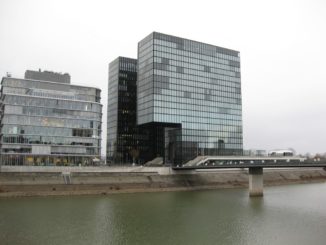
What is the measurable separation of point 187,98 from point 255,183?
2784 inches

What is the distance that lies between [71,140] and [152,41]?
59.0 metres

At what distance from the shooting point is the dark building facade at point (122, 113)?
18038cm

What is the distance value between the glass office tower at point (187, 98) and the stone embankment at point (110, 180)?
82.3 ft

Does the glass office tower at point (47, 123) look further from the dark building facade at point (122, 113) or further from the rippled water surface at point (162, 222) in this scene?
the dark building facade at point (122, 113)

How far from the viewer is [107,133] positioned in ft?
Answer: 640

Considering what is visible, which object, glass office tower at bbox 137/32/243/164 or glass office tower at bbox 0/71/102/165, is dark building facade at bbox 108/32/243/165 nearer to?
glass office tower at bbox 137/32/243/164

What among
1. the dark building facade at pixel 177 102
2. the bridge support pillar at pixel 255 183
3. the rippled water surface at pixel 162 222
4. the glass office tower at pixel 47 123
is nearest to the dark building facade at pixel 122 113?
the dark building facade at pixel 177 102

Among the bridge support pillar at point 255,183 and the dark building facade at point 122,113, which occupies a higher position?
the dark building facade at point 122,113

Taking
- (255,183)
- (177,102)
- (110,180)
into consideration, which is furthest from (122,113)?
(255,183)

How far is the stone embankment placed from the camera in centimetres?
9556

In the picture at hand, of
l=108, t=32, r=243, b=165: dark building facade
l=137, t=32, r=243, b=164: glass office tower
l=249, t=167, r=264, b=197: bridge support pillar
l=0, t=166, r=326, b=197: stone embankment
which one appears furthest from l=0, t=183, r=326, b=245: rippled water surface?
l=108, t=32, r=243, b=165: dark building facade

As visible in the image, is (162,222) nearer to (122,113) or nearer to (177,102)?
(177,102)

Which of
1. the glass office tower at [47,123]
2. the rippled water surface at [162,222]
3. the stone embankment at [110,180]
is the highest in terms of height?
the glass office tower at [47,123]

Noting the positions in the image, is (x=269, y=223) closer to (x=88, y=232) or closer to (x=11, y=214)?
(x=88, y=232)
